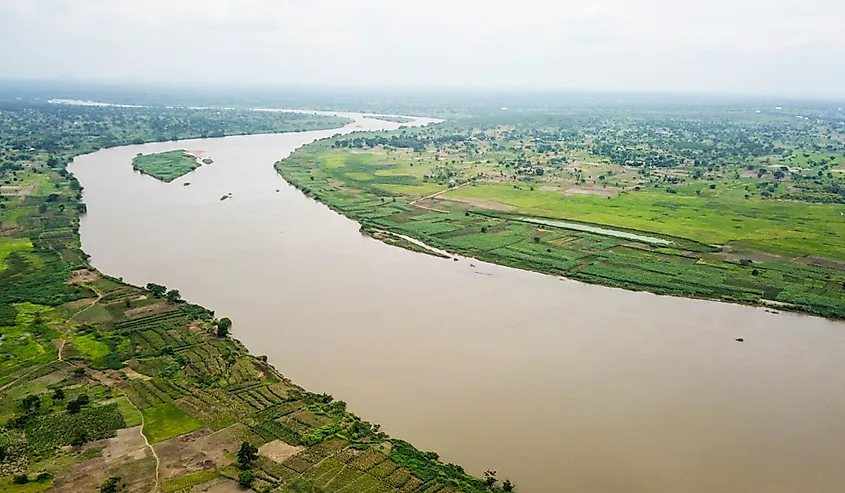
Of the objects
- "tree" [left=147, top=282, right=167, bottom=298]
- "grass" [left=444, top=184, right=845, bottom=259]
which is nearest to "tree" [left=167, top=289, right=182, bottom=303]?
"tree" [left=147, top=282, right=167, bottom=298]

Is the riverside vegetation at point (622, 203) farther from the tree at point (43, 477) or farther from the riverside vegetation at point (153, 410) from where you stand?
the tree at point (43, 477)

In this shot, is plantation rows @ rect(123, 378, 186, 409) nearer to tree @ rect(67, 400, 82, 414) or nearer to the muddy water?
tree @ rect(67, 400, 82, 414)

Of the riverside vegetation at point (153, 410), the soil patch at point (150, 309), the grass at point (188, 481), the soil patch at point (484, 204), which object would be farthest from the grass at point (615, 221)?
the grass at point (188, 481)

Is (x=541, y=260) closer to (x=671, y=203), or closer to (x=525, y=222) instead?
(x=525, y=222)

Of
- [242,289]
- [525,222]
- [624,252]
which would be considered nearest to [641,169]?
[525,222]

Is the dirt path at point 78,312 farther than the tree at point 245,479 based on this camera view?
Yes

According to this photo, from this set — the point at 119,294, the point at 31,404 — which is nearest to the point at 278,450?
the point at 31,404

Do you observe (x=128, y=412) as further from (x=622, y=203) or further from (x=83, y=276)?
(x=622, y=203)
